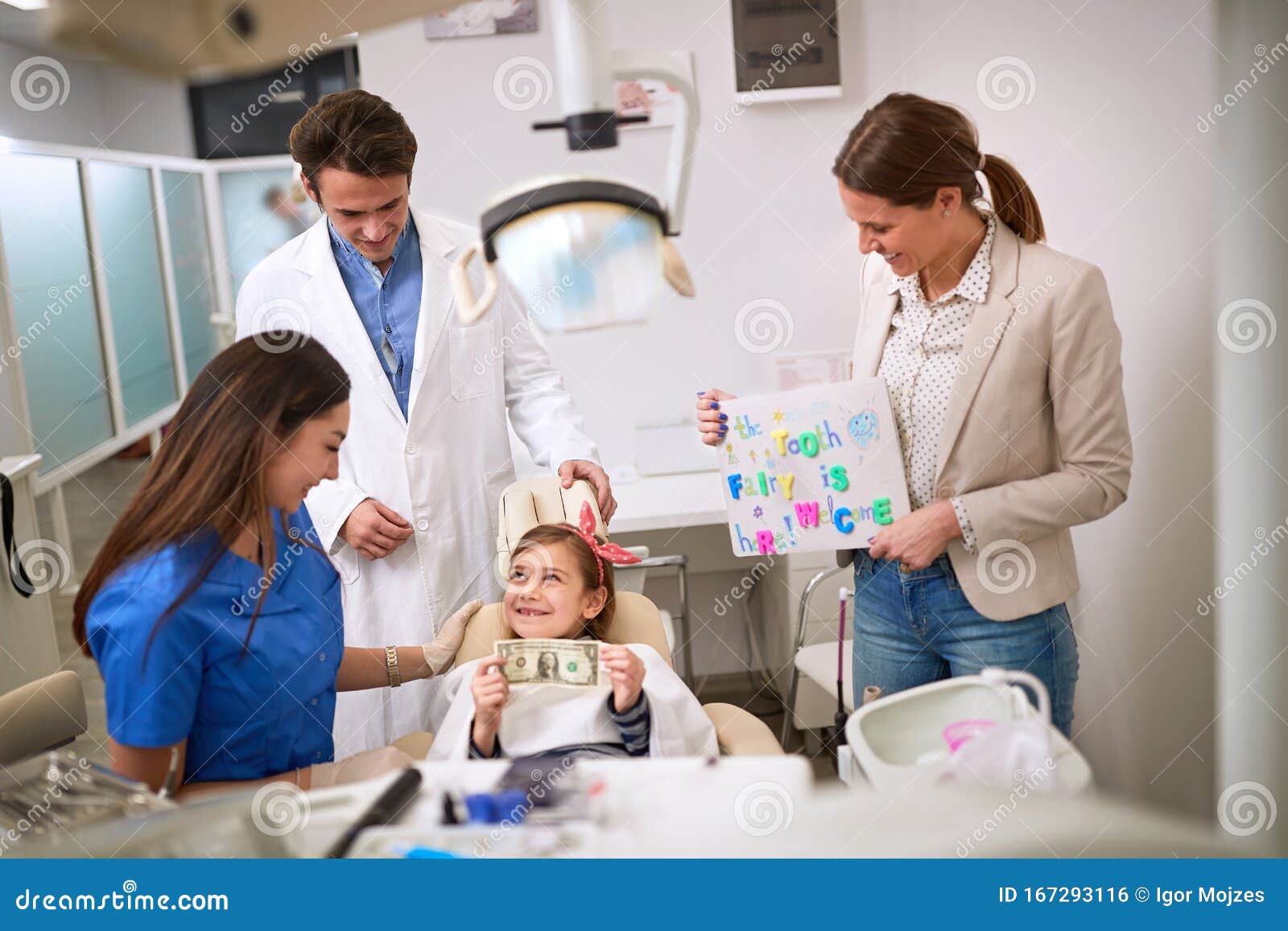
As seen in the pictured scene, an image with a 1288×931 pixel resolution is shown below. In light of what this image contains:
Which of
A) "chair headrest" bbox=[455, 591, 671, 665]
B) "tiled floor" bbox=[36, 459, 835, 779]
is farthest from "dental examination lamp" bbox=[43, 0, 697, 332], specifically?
"tiled floor" bbox=[36, 459, 835, 779]

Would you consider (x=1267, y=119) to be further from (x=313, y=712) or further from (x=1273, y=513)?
(x=313, y=712)

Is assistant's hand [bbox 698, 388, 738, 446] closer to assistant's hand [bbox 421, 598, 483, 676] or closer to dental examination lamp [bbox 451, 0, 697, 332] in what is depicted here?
dental examination lamp [bbox 451, 0, 697, 332]

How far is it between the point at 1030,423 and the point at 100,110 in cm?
143

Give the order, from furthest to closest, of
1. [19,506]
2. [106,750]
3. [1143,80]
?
[19,506]
[1143,80]
[106,750]

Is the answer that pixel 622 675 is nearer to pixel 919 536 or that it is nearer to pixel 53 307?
pixel 919 536

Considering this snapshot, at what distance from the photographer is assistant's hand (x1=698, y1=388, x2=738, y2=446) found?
1.57 metres

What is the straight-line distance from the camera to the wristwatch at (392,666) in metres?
1.66

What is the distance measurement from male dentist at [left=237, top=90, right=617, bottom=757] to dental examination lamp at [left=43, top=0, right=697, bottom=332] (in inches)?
3.0

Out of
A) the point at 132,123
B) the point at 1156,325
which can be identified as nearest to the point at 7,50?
the point at 132,123

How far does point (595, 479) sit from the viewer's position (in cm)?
168

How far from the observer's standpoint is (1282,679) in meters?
1.65

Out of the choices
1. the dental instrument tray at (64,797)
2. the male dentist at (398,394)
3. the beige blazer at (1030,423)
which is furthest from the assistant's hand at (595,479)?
the dental instrument tray at (64,797)

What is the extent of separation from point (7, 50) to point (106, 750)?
105cm

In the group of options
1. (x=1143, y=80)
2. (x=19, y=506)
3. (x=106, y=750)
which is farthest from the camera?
(x=19, y=506)
